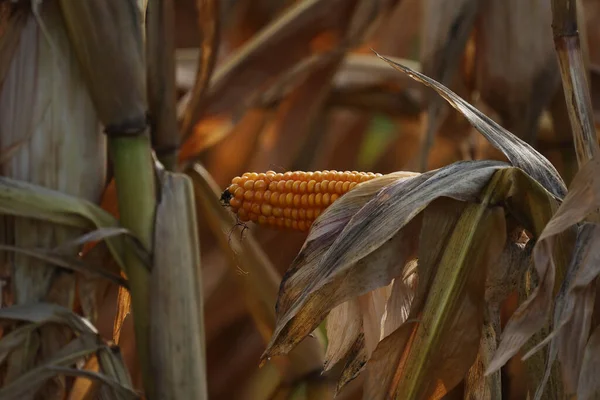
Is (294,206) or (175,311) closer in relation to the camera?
(294,206)

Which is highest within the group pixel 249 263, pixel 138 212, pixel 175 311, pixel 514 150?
pixel 514 150

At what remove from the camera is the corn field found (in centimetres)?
114

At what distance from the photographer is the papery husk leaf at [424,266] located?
1.15 meters

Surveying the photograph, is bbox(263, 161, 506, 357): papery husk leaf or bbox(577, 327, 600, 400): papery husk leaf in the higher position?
bbox(263, 161, 506, 357): papery husk leaf

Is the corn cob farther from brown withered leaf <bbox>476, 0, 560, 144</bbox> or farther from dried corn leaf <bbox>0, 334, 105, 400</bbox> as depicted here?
brown withered leaf <bbox>476, 0, 560, 144</bbox>

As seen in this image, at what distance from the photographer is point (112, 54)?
6.00 ft

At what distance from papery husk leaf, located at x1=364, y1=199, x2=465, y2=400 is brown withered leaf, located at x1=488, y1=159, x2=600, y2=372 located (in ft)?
0.42

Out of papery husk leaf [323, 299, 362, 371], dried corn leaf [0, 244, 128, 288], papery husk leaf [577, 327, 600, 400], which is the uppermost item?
papery husk leaf [577, 327, 600, 400]

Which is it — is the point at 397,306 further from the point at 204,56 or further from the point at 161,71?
the point at 204,56

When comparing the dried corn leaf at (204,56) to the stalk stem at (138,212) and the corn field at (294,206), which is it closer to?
the corn field at (294,206)

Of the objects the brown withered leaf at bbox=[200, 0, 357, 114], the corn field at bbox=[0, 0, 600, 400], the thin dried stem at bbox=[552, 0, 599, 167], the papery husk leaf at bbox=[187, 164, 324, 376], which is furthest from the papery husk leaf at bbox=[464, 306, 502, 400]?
the brown withered leaf at bbox=[200, 0, 357, 114]

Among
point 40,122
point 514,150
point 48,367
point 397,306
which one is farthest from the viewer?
point 40,122

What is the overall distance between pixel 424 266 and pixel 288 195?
249 millimetres

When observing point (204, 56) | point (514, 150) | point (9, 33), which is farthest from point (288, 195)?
point (204, 56)
